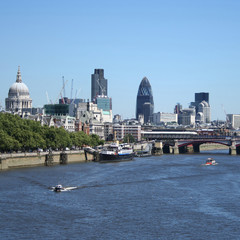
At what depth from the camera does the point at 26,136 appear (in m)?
111

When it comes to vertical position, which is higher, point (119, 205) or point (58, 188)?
point (58, 188)

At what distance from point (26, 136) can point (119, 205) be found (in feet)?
160

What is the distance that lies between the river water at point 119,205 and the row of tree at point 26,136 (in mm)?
9619

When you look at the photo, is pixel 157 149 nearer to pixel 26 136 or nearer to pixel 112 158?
pixel 112 158

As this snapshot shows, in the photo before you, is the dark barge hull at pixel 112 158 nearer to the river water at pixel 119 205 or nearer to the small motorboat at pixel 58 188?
the river water at pixel 119 205

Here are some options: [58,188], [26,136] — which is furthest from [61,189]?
[26,136]

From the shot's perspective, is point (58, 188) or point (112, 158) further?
point (112, 158)

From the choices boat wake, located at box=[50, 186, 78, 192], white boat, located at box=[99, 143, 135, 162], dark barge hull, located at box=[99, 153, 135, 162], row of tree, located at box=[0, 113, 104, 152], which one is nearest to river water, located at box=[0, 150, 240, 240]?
boat wake, located at box=[50, 186, 78, 192]

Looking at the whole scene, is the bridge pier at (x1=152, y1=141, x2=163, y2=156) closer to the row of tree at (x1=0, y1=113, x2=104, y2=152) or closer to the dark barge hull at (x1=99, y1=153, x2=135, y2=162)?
the dark barge hull at (x1=99, y1=153, x2=135, y2=162)

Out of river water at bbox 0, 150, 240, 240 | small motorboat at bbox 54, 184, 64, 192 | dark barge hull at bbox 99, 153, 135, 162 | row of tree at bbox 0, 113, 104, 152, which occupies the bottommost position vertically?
river water at bbox 0, 150, 240, 240

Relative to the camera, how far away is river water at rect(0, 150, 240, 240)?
53.8m

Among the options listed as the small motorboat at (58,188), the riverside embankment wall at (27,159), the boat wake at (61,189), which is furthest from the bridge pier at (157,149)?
the small motorboat at (58,188)

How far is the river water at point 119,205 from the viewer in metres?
53.8

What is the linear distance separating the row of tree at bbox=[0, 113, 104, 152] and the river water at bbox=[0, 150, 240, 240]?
962 cm
